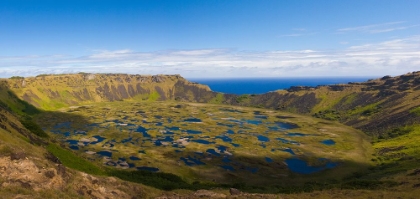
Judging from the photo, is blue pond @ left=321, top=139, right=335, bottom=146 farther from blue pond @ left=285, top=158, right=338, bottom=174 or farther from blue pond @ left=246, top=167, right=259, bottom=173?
blue pond @ left=246, top=167, right=259, bottom=173

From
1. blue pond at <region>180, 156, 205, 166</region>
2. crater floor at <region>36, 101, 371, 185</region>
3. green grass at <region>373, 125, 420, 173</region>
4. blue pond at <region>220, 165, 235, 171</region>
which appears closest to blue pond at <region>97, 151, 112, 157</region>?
crater floor at <region>36, 101, 371, 185</region>

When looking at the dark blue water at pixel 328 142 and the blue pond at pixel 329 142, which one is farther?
the blue pond at pixel 329 142

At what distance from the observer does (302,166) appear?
135 meters

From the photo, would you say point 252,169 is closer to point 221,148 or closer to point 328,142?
point 221,148

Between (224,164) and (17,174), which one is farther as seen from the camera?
(224,164)

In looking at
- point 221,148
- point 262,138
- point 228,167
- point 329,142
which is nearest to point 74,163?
point 228,167

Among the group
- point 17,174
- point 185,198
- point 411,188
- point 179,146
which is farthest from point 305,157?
point 17,174

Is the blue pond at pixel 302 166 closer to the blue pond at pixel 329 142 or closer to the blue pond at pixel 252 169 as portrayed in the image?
the blue pond at pixel 252 169

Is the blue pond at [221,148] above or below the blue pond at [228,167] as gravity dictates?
above

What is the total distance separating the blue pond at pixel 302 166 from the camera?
421ft

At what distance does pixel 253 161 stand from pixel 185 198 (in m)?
89.5

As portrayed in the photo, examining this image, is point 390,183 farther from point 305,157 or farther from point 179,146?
point 179,146

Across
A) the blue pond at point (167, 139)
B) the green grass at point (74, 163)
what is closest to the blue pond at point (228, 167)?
the blue pond at point (167, 139)

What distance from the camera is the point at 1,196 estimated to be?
111ft
